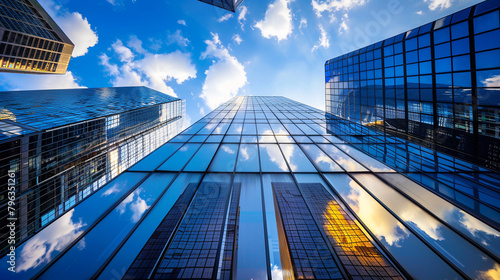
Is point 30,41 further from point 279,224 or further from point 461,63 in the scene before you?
point 461,63

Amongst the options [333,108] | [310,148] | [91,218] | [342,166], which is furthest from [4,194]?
[333,108]

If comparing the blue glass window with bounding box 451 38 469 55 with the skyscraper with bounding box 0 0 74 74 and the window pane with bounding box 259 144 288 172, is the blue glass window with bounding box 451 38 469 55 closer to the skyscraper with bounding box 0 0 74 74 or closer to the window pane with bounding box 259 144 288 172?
the window pane with bounding box 259 144 288 172

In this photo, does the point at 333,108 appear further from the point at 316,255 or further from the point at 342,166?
the point at 316,255

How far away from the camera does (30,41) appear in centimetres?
6825

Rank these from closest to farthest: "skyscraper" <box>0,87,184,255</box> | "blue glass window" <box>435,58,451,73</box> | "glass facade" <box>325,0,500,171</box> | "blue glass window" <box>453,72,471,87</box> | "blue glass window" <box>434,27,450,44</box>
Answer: "glass facade" <box>325,0,500,171</box> < "blue glass window" <box>453,72,471,87</box> < "blue glass window" <box>435,58,451,73</box> < "blue glass window" <box>434,27,450,44</box> < "skyscraper" <box>0,87,184,255</box>

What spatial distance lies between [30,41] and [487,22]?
118m

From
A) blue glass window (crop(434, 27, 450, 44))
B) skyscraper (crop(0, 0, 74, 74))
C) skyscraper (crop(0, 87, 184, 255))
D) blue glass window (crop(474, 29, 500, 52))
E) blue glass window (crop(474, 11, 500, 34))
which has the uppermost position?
skyscraper (crop(0, 0, 74, 74))

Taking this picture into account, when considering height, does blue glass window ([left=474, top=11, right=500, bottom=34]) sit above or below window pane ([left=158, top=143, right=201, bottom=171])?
above

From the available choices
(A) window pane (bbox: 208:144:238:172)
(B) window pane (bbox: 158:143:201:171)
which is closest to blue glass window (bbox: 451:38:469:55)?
(A) window pane (bbox: 208:144:238:172)

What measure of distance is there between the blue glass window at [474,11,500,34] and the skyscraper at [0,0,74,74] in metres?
109

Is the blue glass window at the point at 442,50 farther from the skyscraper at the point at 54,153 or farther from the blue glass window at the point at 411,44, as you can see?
the skyscraper at the point at 54,153

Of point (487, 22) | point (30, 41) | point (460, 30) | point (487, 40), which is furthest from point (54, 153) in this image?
point (30, 41)

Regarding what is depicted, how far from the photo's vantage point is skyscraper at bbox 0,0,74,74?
2421 inches

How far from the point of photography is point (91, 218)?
6.11 metres
